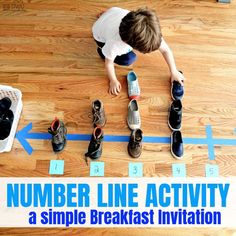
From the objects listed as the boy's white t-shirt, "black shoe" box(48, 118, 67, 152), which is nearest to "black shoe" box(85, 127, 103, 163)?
"black shoe" box(48, 118, 67, 152)

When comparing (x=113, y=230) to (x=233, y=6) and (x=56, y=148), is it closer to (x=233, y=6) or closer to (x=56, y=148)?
(x=56, y=148)

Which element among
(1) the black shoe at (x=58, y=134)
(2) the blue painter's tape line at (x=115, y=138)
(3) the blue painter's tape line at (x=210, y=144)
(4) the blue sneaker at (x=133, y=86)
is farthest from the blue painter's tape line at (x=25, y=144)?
(3) the blue painter's tape line at (x=210, y=144)

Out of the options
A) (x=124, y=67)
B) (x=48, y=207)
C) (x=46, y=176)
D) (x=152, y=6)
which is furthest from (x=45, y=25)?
(x=48, y=207)

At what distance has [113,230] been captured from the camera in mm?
1629

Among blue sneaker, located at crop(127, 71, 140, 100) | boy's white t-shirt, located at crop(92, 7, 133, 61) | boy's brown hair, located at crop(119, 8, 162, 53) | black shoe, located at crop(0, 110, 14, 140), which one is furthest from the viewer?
blue sneaker, located at crop(127, 71, 140, 100)

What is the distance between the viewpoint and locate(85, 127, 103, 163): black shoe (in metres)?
1.74

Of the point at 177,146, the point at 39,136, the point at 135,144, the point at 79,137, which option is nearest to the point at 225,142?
the point at 177,146

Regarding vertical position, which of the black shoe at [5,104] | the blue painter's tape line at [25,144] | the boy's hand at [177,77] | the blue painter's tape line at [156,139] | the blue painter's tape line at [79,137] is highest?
the boy's hand at [177,77]

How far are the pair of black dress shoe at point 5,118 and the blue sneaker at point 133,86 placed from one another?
0.73 meters

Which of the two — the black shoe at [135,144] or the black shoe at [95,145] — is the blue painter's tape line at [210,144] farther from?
the black shoe at [95,145]

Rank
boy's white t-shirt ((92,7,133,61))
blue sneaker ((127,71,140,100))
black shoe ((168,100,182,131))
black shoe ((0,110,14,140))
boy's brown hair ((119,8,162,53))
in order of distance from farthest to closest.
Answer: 1. blue sneaker ((127,71,140,100))
2. black shoe ((168,100,182,131))
3. black shoe ((0,110,14,140))
4. boy's white t-shirt ((92,7,133,61))
5. boy's brown hair ((119,8,162,53))

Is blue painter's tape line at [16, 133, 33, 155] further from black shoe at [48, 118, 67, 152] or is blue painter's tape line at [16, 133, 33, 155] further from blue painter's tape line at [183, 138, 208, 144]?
blue painter's tape line at [183, 138, 208, 144]

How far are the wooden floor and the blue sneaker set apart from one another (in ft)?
0.17

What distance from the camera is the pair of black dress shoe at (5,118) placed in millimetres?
1748
